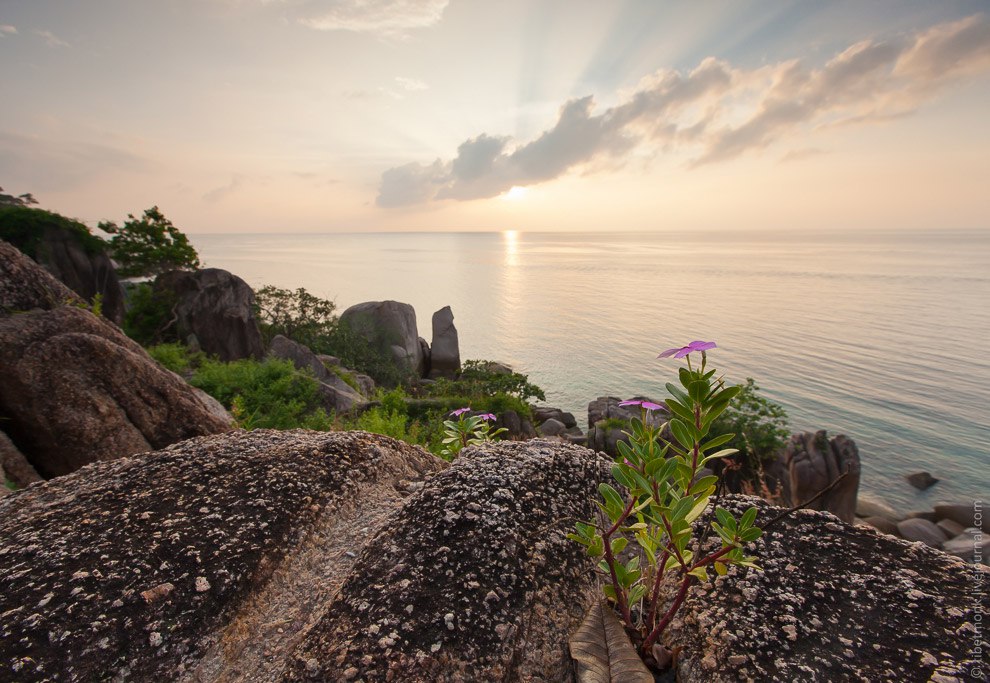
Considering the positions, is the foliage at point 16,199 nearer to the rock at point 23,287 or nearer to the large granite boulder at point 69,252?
the large granite boulder at point 69,252

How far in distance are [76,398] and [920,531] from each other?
84.4 ft

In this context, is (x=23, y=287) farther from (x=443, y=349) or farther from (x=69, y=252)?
(x=443, y=349)

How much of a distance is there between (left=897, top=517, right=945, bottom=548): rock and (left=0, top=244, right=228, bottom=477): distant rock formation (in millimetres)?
23827

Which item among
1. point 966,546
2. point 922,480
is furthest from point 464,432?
point 922,480

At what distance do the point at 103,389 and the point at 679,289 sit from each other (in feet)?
266

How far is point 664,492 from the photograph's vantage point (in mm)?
2121

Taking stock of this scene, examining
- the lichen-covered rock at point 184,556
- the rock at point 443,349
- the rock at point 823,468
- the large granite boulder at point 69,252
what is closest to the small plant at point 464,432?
the lichen-covered rock at point 184,556

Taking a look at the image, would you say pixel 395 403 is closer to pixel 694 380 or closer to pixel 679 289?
pixel 694 380

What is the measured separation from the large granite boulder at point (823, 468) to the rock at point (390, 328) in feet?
79.7

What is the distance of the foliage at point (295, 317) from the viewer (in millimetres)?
32125

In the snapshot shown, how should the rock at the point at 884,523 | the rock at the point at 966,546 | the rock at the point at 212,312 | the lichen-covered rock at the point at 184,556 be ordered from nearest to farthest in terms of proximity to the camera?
A: 1. the lichen-covered rock at the point at 184,556
2. the rock at the point at 966,546
3. the rock at the point at 884,523
4. the rock at the point at 212,312

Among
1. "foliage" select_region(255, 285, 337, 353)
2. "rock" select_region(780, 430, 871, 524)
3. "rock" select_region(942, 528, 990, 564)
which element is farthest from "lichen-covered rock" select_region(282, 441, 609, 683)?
"foliage" select_region(255, 285, 337, 353)

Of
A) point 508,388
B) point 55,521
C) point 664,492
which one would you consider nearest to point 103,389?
point 55,521

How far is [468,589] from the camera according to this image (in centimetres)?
240
